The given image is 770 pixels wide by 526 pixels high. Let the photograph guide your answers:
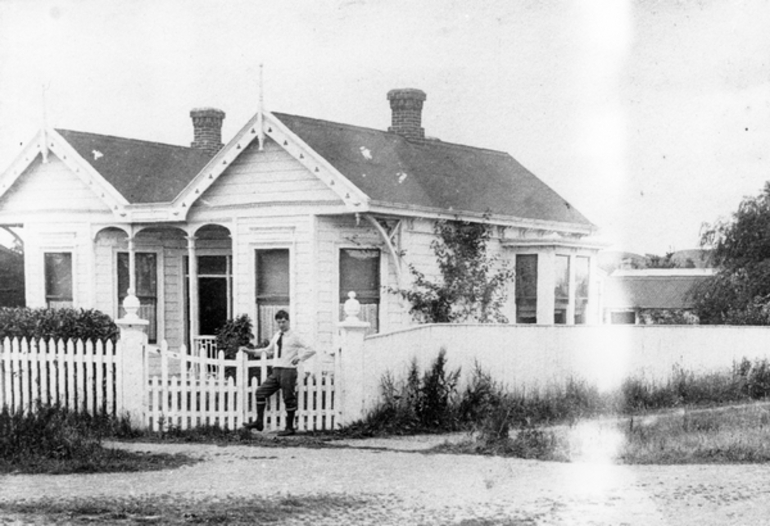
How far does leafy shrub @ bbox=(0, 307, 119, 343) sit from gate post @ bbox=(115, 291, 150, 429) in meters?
2.83

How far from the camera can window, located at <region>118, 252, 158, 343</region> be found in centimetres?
2009

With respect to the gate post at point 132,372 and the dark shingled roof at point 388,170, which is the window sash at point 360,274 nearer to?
the dark shingled roof at point 388,170

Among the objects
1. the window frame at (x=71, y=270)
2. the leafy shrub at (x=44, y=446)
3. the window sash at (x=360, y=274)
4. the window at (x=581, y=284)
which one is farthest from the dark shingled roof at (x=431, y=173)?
the leafy shrub at (x=44, y=446)

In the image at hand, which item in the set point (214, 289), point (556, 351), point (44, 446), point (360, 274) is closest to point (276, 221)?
point (360, 274)

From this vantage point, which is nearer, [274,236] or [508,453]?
[508,453]

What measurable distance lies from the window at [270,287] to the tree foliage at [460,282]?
74.1 inches

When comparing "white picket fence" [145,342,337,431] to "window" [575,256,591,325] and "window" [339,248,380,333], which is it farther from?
"window" [575,256,591,325]

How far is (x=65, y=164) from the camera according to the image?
65.8 feet

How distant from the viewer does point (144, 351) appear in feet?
44.0

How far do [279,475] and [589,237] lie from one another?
46.8 feet

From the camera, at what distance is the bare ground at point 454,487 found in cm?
840

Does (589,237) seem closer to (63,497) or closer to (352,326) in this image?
(352,326)

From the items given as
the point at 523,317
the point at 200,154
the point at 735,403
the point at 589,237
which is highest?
the point at 200,154

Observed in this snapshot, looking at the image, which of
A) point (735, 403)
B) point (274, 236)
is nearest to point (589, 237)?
point (735, 403)
